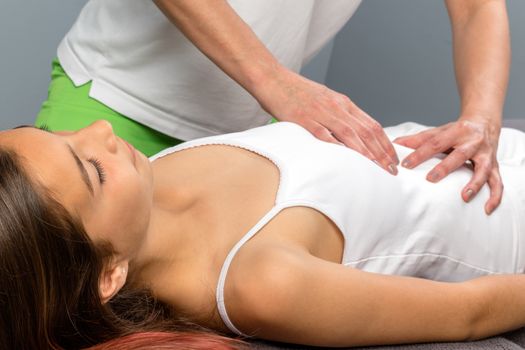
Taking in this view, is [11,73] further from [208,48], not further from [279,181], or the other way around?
[279,181]

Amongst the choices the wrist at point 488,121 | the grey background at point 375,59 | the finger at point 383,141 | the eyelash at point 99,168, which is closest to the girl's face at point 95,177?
the eyelash at point 99,168

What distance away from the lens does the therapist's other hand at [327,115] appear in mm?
Result: 1512

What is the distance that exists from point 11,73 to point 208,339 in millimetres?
1666

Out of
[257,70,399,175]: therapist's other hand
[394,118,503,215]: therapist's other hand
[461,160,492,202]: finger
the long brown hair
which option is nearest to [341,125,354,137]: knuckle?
[257,70,399,175]: therapist's other hand

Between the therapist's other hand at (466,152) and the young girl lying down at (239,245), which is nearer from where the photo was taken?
the young girl lying down at (239,245)

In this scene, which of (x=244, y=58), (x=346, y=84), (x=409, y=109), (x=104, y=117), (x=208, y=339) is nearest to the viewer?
(x=208, y=339)

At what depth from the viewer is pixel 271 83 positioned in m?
1.54

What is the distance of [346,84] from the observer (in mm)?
3195

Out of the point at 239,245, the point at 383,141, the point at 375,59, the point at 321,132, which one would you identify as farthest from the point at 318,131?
the point at 375,59

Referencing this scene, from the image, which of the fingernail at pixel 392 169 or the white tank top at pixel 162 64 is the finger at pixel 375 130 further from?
the white tank top at pixel 162 64

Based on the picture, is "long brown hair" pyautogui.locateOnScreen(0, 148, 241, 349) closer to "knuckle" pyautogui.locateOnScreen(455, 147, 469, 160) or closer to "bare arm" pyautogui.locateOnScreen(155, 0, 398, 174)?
"bare arm" pyautogui.locateOnScreen(155, 0, 398, 174)

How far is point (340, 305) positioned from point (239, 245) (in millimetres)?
193

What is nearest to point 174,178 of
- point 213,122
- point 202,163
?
point 202,163

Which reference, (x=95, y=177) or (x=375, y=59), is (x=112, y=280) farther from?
(x=375, y=59)
